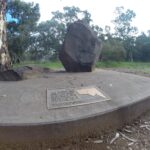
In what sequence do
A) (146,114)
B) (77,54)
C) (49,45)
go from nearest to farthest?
(146,114)
(77,54)
(49,45)

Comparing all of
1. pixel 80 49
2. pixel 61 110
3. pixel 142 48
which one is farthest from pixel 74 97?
pixel 142 48

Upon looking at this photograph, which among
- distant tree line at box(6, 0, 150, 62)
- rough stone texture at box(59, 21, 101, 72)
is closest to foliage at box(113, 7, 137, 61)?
distant tree line at box(6, 0, 150, 62)

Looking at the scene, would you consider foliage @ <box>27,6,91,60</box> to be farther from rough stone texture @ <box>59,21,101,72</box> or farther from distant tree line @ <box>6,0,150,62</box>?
rough stone texture @ <box>59,21,101,72</box>

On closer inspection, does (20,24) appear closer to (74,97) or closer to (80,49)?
(80,49)

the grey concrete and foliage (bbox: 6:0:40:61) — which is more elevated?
foliage (bbox: 6:0:40:61)

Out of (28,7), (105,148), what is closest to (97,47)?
(105,148)

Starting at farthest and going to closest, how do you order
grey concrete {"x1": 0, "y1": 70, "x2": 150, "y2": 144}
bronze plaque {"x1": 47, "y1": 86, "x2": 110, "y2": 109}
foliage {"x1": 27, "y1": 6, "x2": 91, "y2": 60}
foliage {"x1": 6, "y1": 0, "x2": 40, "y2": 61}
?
foliage {"x1": 27, "y1": 6, "x2": 91, "y2": 60} < foliage {"x1": 6, "y1": 0, "x2": 40, "y2": 61} < bronze plaque {"x1": 47, "y1": 86, "x2": 110, "y2": 109} < grey concrete {"x1": 0, "y1": 70, "x2": 150, "y2": 144}

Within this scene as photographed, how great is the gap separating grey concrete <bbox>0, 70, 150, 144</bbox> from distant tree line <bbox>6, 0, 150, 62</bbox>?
40.9 feet

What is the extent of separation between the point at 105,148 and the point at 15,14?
15924 millimetres

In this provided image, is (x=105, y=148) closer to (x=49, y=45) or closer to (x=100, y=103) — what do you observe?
(x=100, y=103)

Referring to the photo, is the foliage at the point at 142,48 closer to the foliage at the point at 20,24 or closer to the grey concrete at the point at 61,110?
the foliage at the point at 20,24

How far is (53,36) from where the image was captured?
22.0 metres

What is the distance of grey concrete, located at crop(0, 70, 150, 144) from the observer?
3.94m

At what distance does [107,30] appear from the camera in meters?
24.0
